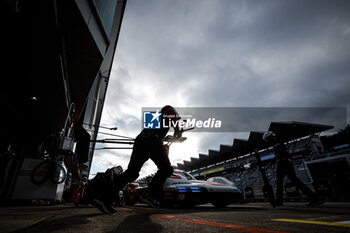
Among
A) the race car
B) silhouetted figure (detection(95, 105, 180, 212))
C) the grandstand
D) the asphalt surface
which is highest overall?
the grandstand

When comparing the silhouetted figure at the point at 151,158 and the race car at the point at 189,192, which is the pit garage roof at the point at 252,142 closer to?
the race car at the point at 189,192

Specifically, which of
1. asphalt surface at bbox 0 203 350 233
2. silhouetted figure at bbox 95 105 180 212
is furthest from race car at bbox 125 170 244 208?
asphalt surface at bbox 0 203 350 233

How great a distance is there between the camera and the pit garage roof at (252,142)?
78.2 feet

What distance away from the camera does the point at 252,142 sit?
21.2 metres

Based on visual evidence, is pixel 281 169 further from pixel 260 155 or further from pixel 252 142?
pixel 260 155

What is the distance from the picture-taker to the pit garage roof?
23.8 meters

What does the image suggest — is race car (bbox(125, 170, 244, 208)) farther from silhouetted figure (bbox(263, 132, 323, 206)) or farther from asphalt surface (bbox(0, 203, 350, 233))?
asphalt surface (bbox(0, 203, 350, 233))

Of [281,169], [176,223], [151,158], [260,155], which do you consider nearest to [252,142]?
[260,155]

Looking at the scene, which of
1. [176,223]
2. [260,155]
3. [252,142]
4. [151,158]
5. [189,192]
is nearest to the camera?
[176,223]

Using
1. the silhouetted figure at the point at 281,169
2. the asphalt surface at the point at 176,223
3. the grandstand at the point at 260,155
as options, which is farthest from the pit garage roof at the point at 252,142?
the asphalt surface at the point at 176,223

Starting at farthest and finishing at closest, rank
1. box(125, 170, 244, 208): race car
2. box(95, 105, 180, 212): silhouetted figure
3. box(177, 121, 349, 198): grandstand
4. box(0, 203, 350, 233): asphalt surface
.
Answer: box(177, 121, 349, 198): grandstand < box(125, 170, 244, 208): race car < box(95, 105, 180, 212): silhouetted figure < box(0, 203, 350, 233): asphalt surface

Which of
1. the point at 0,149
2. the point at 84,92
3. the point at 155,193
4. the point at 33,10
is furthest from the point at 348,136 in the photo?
the point at 0,149

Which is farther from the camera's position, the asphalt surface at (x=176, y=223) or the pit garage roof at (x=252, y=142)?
the pit garage roof at (x=252, y=142)

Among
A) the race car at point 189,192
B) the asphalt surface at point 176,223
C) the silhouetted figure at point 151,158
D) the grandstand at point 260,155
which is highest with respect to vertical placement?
the grandstand at point 260,155
